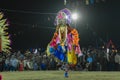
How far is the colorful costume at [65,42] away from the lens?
14.6 metres

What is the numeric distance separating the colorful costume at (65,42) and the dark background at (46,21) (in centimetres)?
1419

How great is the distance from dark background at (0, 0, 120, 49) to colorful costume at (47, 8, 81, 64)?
14192 mm

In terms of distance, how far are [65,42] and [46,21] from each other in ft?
58.1

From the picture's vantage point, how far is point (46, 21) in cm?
3225

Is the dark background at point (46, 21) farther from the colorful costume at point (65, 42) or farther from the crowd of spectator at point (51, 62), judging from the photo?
the colorful costume at point (65, 42)

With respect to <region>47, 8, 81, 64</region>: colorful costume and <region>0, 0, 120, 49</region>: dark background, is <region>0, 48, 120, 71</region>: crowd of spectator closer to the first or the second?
<region>0, 0, 120, 49</region>: dark background

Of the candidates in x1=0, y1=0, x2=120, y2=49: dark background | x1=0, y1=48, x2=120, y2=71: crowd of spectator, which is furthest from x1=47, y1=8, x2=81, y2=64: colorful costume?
x1=0, y1=0, x2=120, y2=49: dark background

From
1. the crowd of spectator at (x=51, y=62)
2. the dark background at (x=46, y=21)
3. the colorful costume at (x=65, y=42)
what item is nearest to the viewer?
the colorful costume at (x=65, y=42)

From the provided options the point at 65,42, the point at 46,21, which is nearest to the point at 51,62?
the point at 46,21

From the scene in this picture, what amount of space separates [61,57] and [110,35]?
2276cm

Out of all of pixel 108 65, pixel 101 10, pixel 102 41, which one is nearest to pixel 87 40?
pixel 102 41

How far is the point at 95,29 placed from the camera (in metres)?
35.3

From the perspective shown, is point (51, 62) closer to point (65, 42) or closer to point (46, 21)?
point (46, 21)

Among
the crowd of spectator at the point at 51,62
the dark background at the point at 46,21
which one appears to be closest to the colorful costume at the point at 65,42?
the crowd of spectator at the point at 51,62
